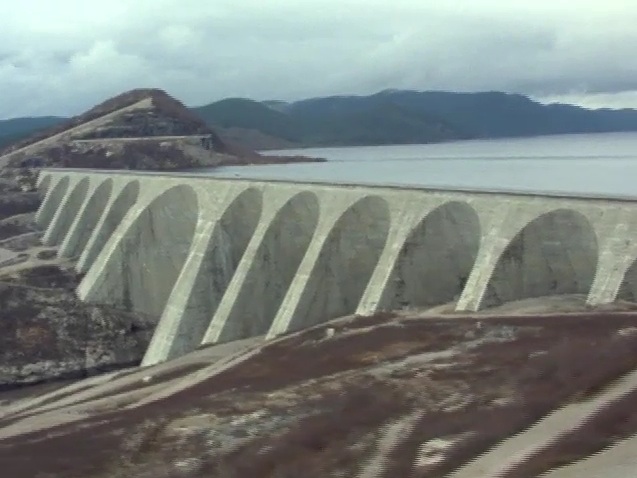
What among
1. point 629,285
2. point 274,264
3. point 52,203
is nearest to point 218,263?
point 274,264

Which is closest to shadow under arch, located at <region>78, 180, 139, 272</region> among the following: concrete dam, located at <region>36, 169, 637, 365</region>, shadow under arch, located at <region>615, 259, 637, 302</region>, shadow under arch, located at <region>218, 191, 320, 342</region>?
concrete dam, located at <region>36, 169, 637, 365</region>

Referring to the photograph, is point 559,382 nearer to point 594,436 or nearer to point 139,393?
point 594,436

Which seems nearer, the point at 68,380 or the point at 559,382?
the point at 559,382

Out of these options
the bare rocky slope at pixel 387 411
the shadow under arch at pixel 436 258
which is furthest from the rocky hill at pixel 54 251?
the shadow under arch at pixel 436 258

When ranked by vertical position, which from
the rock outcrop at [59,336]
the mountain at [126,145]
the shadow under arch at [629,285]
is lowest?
the rock outcrop at [59,336]

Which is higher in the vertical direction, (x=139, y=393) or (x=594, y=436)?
(x=594, y=436)

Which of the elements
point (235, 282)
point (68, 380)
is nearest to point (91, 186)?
point (68, 380)

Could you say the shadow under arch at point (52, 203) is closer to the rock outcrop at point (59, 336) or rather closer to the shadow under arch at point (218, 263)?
the rock outcrop at point (59, 336)
